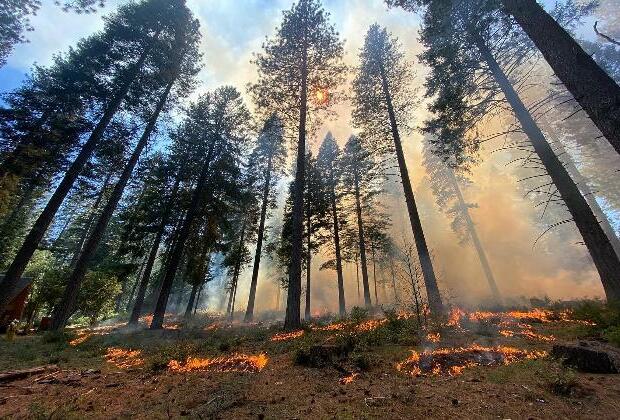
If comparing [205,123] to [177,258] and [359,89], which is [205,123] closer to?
[177,258]

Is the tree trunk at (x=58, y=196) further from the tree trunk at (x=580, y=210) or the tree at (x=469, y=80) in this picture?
the tree trunk at (x=580, y=210)

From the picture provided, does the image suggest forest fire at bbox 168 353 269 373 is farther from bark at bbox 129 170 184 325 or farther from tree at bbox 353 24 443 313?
bark at bbox 129 170 184 325

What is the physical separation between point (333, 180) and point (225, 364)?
20.8 metres

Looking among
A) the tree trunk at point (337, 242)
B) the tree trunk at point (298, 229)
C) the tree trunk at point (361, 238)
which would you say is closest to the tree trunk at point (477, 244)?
the tree trunk at point (361, 238)

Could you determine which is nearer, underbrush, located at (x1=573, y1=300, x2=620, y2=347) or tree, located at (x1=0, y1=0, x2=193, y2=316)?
underbrush, located at (x1=573, y1=300, x2=620, y2=347)

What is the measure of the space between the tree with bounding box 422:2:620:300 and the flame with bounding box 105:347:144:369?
1367 centimetres

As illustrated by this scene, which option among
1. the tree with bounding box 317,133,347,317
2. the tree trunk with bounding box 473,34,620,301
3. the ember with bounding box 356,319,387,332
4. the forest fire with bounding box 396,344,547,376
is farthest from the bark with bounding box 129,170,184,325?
the tree trunk with bounding box 473,34,620,301

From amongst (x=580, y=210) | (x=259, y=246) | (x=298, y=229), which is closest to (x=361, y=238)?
(x=259, y=246)

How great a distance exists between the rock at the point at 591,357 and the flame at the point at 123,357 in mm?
9451

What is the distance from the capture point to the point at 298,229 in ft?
45.6

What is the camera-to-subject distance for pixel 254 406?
13.9 feet

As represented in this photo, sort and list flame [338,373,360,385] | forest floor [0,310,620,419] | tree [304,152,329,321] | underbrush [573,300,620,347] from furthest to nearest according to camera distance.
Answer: tree [304,152,329,321]
underbrush [573,300,620,347]
flame [338,373,360,385]
forest floor [0,310,620,419]

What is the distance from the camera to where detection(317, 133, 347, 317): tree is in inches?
921

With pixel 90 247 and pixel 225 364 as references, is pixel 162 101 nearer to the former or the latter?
pixel 90 247
